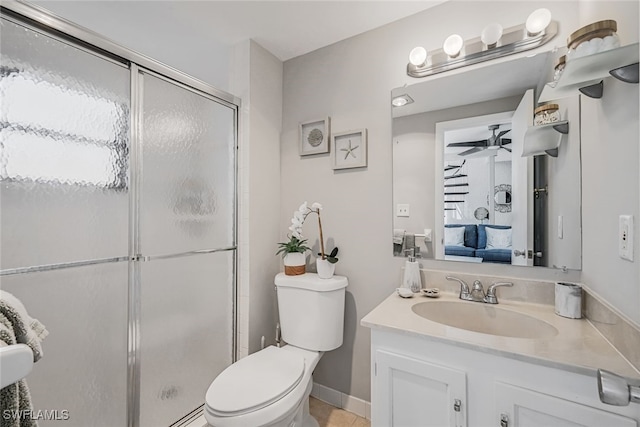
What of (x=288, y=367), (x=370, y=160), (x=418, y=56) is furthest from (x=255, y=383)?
(x=418, y=56)

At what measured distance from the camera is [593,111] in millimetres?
1044

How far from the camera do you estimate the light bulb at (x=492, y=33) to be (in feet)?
4.33

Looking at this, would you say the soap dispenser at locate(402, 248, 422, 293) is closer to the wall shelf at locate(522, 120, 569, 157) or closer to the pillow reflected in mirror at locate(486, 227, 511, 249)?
the pillow reflected in mirror at locate(486, 227, 511, 249)

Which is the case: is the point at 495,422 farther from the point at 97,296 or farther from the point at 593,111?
the point at 97,296

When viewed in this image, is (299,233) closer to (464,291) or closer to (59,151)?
(464,291)

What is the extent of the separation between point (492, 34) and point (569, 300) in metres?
1.20

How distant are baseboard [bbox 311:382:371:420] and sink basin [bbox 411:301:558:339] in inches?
31.0

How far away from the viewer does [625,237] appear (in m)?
0.81

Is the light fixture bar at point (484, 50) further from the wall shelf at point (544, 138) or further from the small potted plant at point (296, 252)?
the small potted plant at point (296, 252)

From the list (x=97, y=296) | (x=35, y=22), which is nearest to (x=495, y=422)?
(x=97, y=296)

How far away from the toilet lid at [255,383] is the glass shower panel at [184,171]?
0.67 meters

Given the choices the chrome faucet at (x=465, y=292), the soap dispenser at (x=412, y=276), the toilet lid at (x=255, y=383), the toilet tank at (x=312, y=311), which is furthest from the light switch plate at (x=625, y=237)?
the toilet lid at (x=255, y=383)

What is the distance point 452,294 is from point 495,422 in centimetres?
60

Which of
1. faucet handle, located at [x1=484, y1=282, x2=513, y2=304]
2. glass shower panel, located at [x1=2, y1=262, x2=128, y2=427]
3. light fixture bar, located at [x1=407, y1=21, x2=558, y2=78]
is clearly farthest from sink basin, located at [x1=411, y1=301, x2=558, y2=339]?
glass shower panel, located at [x1=2, y1=262, x2=128, y2=427]
